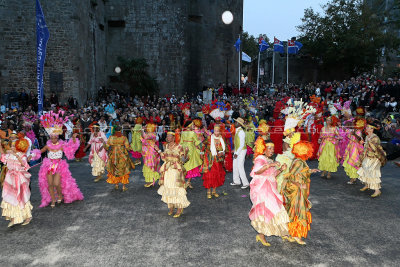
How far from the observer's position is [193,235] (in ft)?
18.7

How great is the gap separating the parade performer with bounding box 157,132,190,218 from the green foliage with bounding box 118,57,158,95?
22.0 m

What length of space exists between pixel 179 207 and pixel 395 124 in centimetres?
1088

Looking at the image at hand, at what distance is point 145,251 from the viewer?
16.8 ft

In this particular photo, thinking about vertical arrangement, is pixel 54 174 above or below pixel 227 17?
below

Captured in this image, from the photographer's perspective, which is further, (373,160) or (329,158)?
(329,158)

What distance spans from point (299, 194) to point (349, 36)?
35.9 metres

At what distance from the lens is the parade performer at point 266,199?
16.9 feet

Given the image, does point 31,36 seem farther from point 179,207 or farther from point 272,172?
point 272,172

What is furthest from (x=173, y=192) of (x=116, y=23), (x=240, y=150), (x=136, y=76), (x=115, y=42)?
(x=116, y=23)

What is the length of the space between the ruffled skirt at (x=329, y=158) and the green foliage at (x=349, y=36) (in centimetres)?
3089

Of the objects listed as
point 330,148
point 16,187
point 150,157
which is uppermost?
point 330,148

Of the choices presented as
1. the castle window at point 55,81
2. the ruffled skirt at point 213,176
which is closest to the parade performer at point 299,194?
the ruffled skirt at point 213,176

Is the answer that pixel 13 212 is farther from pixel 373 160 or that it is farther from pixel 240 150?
pixel 373 160

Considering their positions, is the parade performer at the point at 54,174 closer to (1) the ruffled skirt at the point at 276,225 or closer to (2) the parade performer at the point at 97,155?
(2) the parade performer at the point at 97,155
